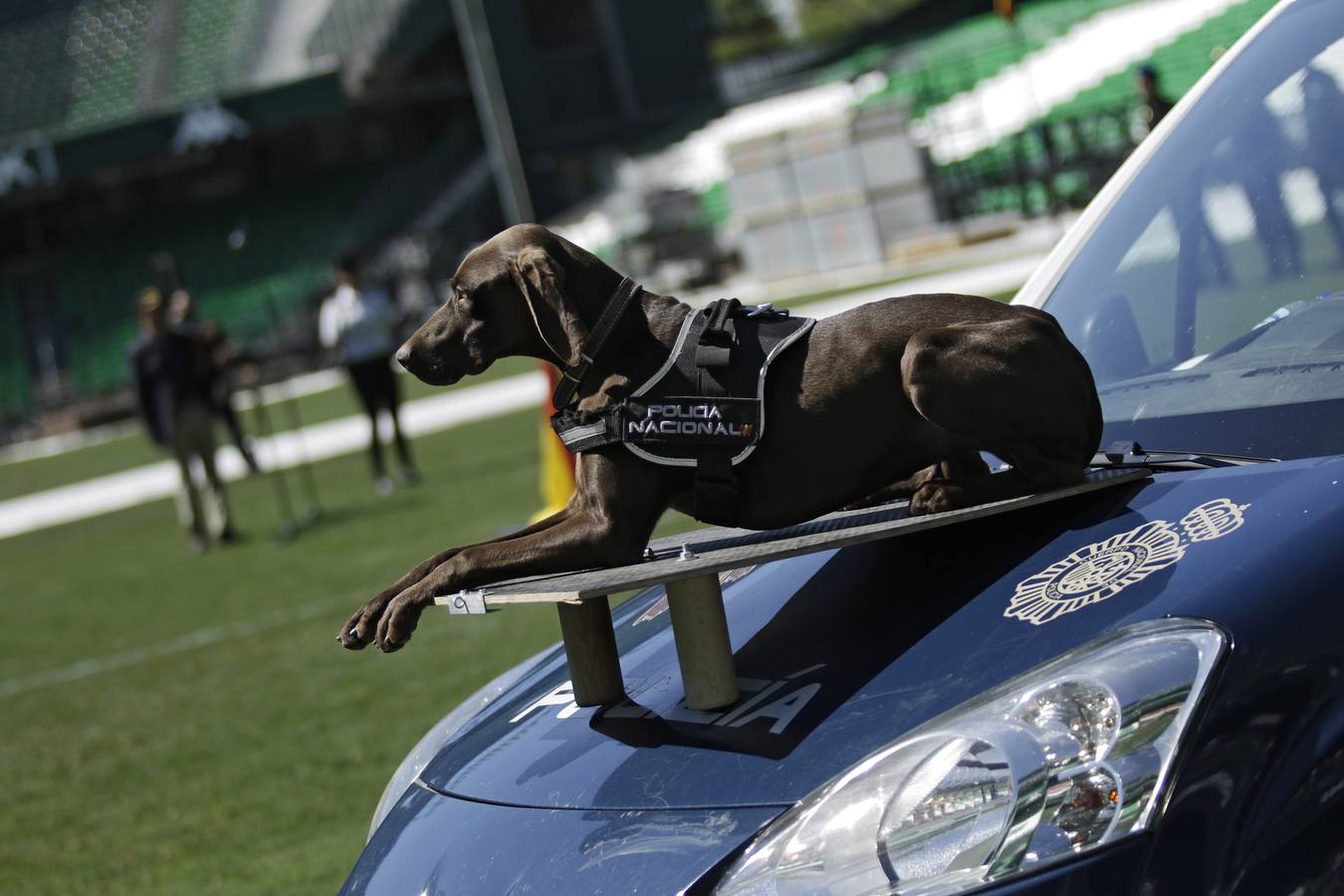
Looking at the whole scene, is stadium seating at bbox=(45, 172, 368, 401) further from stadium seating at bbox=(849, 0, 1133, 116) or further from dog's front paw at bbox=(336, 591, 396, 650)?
dog's front paw at bbox=(336, 591, 396, 650)

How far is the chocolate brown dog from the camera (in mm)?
2402

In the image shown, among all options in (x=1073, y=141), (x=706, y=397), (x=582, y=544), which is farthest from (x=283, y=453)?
(x=706, y=397)

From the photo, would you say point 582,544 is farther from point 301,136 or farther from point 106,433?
point 301,136

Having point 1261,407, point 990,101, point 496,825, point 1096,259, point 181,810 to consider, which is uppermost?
point 990,101

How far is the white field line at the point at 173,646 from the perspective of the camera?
9117 millimetres

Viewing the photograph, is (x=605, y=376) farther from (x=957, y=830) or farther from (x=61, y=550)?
(x=61, y=550)

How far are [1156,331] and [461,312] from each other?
1.25 metres

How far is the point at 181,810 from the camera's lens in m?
5.70

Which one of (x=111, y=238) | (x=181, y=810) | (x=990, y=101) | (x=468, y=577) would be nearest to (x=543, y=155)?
(x=111, y=238)

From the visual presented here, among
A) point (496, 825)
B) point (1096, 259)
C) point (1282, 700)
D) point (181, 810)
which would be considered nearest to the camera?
point (1282, 700)

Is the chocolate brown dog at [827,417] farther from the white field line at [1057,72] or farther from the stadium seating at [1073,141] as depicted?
the white field line at [1057,72]

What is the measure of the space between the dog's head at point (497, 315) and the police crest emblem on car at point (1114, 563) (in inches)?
37.0

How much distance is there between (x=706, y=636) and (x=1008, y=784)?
58 cm

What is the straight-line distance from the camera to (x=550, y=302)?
2629 millimetres
